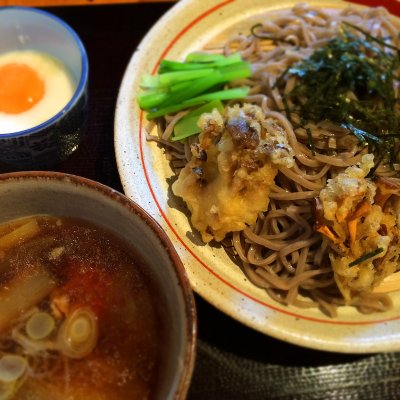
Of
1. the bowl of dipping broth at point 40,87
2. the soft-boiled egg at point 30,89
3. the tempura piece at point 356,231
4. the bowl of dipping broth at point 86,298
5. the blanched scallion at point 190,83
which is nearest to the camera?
the bowl of dipping broth at point 86,298

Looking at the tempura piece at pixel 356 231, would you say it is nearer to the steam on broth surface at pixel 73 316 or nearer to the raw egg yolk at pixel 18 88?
the steam on broth surface at pixel 73 316

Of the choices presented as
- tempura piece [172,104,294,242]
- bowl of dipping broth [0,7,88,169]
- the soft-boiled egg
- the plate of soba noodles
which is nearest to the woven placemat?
the plate of soba noodles

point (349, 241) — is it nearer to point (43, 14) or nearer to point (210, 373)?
point (210, 373)

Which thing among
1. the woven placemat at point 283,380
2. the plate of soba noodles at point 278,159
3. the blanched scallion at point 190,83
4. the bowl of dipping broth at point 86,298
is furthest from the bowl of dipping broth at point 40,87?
the woven placemat at point 283,380

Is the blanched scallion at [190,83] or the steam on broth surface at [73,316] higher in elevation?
the blanched scallion at [190,83]

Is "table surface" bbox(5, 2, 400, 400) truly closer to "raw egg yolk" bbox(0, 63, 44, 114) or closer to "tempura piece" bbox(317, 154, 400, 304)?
"tempura piece" bbox(317, 154, 400, 304)

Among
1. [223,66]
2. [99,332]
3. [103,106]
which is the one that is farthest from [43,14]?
[99,332]
